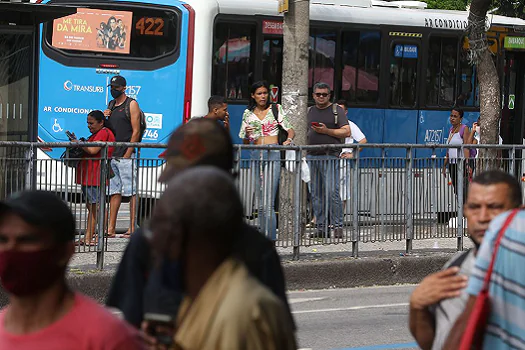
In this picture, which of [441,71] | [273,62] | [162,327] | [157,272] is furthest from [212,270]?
[441,71]

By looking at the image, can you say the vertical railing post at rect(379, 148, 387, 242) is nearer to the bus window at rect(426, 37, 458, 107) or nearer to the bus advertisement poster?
the bus advertisement poster

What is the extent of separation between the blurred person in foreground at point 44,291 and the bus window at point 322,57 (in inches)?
589

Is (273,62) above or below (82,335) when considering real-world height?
above

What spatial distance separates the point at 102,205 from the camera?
999 cm

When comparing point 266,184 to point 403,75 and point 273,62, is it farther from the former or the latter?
point 403,75

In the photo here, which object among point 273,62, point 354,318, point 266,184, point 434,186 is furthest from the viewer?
point 273,62

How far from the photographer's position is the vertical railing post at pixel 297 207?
431 inches

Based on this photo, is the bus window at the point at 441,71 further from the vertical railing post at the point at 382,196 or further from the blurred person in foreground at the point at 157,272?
the blurred person in foreground at the point at 157,272

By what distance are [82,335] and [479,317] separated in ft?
3.66

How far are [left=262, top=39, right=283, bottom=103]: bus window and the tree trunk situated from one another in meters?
3.01

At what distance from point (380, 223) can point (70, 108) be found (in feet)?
20.5

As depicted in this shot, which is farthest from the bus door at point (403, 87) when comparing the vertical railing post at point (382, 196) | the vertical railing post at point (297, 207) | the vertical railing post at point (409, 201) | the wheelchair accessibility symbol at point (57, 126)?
the vertical railing post at point (297, 207)

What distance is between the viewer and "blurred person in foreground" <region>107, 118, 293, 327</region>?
10.2ft

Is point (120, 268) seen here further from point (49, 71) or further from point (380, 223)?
point (49, 71)
